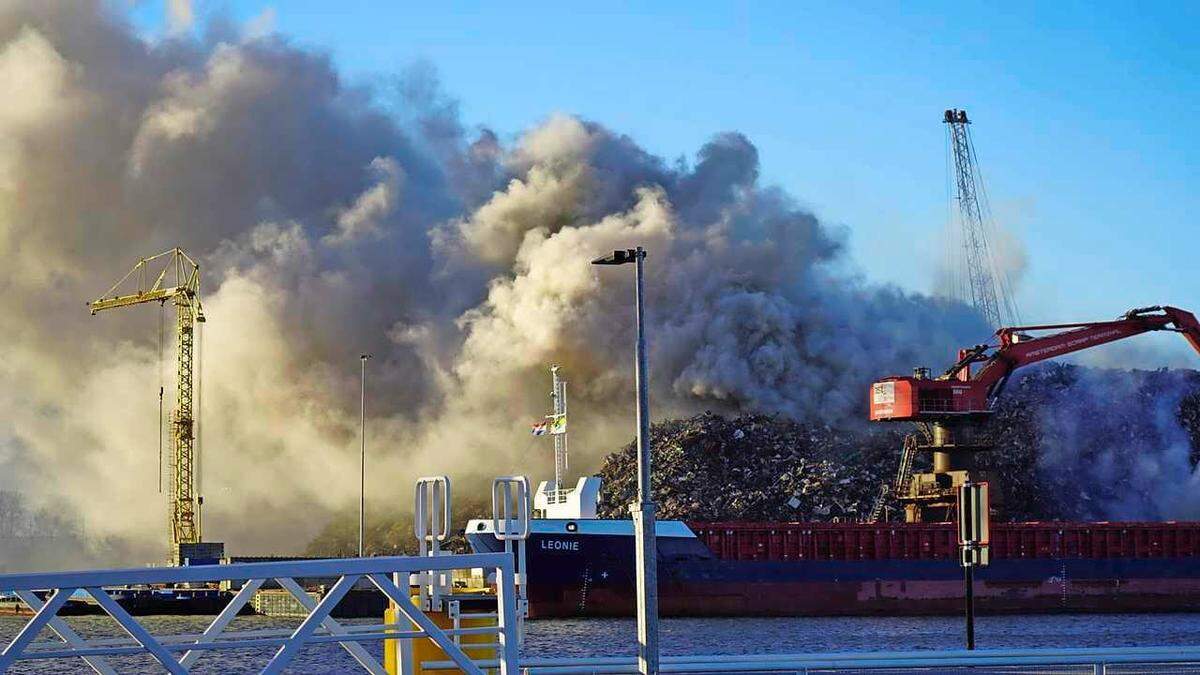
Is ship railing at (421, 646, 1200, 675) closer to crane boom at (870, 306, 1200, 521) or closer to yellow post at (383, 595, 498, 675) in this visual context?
yellow post at (383, 595, 498, 675)

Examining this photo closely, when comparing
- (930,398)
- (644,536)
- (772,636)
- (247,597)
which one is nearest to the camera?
(247,597)

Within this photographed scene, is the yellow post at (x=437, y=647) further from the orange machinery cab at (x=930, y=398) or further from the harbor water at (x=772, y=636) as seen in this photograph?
the orange machinery cab at (x=930, y=398)

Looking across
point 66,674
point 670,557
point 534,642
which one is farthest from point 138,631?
point 670,557

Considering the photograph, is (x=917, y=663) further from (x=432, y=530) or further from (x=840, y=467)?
(x=840, y=467)

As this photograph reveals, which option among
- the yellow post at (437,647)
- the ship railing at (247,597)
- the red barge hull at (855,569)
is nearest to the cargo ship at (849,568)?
the red barge hull at (855,569)

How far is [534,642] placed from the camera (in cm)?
6141

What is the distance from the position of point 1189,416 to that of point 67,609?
79.2 meters

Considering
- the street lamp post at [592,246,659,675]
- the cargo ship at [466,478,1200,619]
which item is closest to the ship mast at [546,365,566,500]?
the cargo ship at [466,478,1200,619]

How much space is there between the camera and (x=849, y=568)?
8388cm

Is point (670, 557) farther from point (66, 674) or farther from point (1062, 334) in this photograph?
point (66, 674)

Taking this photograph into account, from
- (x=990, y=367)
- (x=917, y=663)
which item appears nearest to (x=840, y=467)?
(x=990, y=367)

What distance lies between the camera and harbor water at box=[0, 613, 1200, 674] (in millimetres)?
55688

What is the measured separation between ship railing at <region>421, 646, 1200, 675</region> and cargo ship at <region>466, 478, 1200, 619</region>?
181ft

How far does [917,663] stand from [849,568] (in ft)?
200
